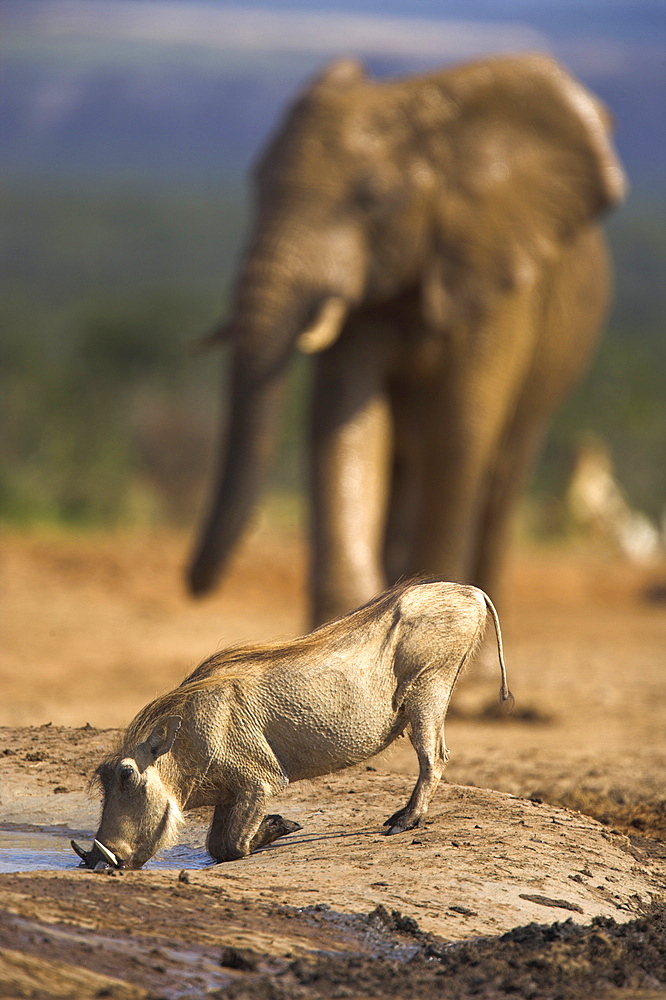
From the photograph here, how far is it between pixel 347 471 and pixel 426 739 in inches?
168

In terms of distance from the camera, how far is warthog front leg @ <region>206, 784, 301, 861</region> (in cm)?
499

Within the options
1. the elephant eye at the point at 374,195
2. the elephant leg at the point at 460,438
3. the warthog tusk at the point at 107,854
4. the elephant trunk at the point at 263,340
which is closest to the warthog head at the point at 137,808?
the warthog tusk at the point at 107,854

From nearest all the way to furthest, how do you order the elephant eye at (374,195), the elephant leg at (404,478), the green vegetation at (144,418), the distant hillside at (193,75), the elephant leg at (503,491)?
the elephant eye at (374,195) < the elephant leg at (404,478) < the elephant leg at (503,491) < the green vegetation at (144,418) < the distant hillside at (193,75)

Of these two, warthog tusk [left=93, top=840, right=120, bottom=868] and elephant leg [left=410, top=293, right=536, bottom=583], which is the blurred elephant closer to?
elephant leg [left=410, top=293, right=536, bottom=583]

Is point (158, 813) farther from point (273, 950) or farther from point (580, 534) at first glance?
point (580, 534)

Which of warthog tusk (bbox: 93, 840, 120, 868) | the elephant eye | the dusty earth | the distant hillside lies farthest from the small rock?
the distant hillside

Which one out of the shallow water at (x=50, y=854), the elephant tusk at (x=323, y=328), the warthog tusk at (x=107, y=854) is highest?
the elephant tusk at (x=323, y=328)

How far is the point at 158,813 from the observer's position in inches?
192

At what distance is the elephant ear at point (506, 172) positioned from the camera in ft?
33.0

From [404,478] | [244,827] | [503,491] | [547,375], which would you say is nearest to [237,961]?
[244,827]

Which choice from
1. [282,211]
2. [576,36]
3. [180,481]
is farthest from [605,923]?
[576,36]

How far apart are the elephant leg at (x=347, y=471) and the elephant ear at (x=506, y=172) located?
674 mm

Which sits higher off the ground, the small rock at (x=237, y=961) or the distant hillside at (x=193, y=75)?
the distant hillside at (x=193, y=75)

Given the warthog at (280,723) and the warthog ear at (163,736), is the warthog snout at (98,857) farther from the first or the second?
the warthog ear at (163,736)
